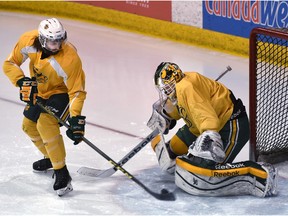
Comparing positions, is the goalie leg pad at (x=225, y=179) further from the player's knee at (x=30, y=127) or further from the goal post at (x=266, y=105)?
the player's knee at (x=30, y=127)

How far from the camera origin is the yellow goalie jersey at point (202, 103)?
4.07m

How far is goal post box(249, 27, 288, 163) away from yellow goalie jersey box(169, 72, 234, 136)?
30 centimetres

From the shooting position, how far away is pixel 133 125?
17.8ft

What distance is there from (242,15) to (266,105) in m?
1.89

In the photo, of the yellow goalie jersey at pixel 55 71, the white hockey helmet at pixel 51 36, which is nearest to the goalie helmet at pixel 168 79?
the yellow goalie jersey at pixel 55 71

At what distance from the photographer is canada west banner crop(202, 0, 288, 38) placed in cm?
624

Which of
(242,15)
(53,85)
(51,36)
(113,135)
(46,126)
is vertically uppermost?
(51,36)

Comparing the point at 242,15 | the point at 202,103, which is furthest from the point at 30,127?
the point at 242,15

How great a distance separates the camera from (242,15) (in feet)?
21.5

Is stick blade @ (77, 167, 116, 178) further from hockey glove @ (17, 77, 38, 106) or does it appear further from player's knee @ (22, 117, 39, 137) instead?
hockey glove @ (17, 77, 38, 106)

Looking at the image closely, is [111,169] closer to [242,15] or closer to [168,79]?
[168,79]

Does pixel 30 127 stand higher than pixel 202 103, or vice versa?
pixel 202 103

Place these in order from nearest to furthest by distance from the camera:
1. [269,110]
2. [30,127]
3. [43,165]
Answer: [30,127]
[43,165]
[269,110]

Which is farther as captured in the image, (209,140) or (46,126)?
(46,126)
